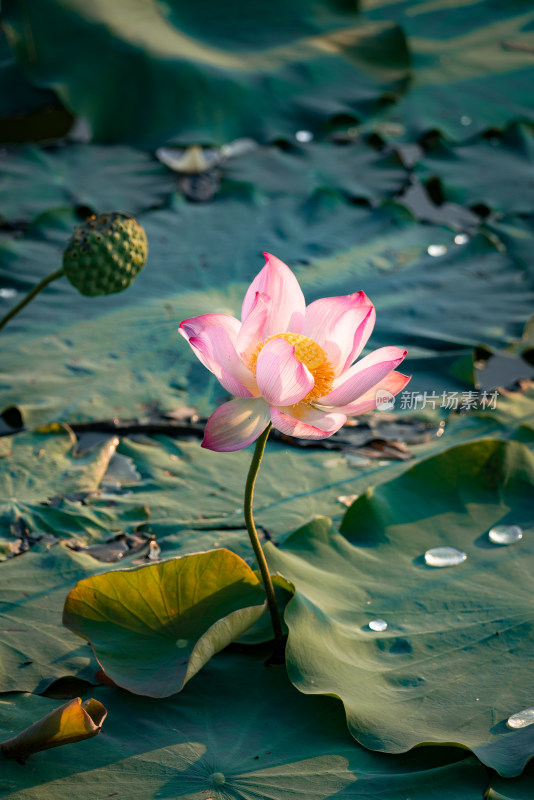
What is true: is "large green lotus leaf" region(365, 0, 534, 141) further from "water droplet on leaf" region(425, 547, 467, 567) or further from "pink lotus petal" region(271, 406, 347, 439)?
"pink lotus petal" region(271, 406, 347, 439)

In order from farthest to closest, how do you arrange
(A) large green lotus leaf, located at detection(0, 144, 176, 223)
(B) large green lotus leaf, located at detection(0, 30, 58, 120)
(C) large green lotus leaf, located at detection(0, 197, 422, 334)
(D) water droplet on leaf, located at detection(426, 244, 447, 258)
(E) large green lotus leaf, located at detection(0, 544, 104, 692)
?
(B) large green lotus leaf, located at detection(0, 30, 58, 120) < (A) large green lotus leaf, located at detection(0, 144, 176, 223) < (D) water droplet on leaf, located at detection(426, 244, 447, 258) < (C) large green lotus leaf, located at detection(0, 197, 422, 334) < (E) large green lotus leaf, located at detection(0, 544, 104, 692)

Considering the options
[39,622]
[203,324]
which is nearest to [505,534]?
[203,324]

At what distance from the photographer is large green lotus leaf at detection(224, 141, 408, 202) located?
310 cm

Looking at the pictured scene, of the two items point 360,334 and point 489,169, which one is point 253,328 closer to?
point 360,334

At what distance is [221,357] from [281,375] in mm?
118

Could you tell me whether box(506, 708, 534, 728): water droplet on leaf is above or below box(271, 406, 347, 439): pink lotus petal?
below

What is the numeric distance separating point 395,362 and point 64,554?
858mm

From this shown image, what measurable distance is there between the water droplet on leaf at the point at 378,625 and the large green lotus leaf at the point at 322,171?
1.96 metres

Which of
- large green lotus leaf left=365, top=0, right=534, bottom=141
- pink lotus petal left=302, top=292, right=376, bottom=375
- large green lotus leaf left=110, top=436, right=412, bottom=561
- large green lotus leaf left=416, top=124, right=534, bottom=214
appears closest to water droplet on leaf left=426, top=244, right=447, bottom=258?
large green lotus leaf left=416, top=124, right=534, bottom=214

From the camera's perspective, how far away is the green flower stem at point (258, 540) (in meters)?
1.22

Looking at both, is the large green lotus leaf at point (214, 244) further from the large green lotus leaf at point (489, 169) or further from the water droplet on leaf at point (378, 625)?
the water droplet on leaf at point (378, 625)

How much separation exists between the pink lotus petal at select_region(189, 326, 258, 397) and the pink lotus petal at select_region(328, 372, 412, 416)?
0.16m

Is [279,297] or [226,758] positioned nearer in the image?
[226,758]

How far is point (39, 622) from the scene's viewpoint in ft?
4.88
